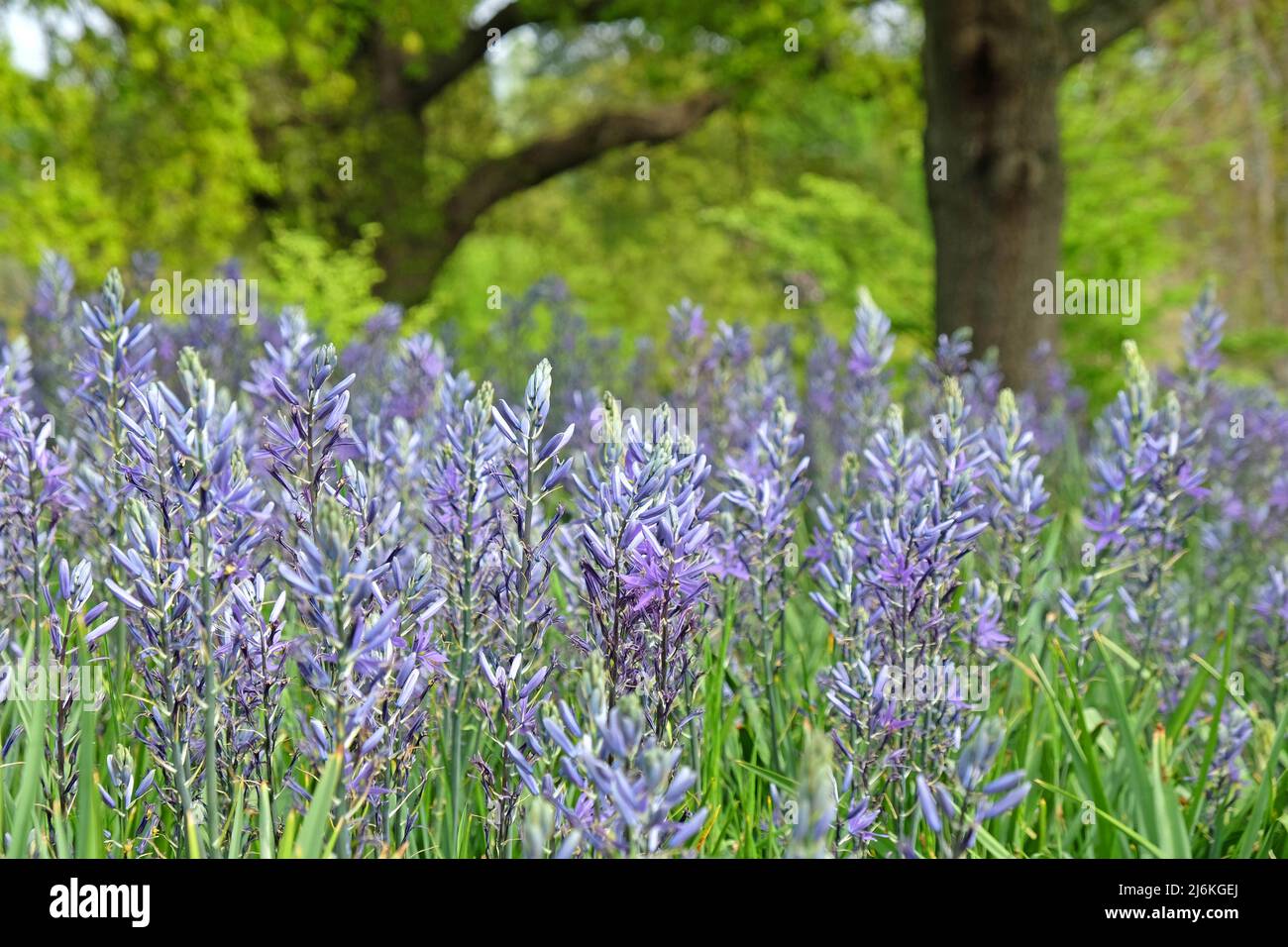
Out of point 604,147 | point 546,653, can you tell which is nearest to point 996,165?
point 546,653

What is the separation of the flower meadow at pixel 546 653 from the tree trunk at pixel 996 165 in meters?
4.42

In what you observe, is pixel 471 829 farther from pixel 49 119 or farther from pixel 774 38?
pixel 774 38

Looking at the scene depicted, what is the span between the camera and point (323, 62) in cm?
1261

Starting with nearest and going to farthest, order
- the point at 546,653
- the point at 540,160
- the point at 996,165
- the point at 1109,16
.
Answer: the point at 546,653 < the point at 996,165 < the point at 1109,16 < the point at 540,160

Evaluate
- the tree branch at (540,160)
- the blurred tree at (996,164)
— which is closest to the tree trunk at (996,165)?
the blurred tree at (996,164)

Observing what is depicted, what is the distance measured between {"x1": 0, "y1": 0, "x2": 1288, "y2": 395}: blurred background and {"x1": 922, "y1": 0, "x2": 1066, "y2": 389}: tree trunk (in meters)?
0.03

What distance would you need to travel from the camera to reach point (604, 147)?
17250 millimetres

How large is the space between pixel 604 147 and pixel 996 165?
36.7 feet

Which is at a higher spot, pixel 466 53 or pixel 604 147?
pixel 466 53

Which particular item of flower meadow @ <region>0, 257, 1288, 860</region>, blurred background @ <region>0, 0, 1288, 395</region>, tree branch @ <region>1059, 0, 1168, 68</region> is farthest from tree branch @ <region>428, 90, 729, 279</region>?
flower meadow @ <region>0, 257, 1288, 860</region>

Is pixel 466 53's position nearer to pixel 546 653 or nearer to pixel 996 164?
pixel 996 164

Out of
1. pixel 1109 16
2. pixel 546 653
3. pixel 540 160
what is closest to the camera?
pixel 546 653
